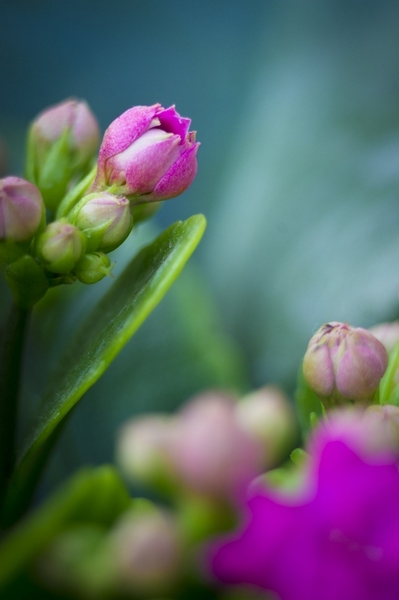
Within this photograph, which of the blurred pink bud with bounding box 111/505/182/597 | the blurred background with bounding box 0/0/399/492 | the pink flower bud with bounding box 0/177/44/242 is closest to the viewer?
the blurred pink bud with bounding box 111/505/182/597

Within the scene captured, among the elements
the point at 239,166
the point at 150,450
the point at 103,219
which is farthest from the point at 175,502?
the point at 239,166

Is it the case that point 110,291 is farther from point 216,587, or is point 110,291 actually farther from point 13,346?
point 216,587

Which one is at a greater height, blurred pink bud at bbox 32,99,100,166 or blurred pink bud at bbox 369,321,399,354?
blurred pink bud at bbox 32,99,100,166

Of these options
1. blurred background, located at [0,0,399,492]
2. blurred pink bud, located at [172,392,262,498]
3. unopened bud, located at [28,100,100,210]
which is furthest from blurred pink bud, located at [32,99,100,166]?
blurred pink bud, located at [172,392,262,498]

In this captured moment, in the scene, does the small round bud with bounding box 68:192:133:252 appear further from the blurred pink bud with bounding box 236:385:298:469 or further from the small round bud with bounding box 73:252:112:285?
the blurred pink bud with bounding box 236:385:298:469

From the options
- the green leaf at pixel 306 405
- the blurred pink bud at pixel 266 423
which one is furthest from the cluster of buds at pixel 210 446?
the green leaf at pixel 306 405

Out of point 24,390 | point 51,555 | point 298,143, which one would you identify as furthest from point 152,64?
point 51,555

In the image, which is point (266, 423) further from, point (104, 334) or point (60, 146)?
point (60, 146)
